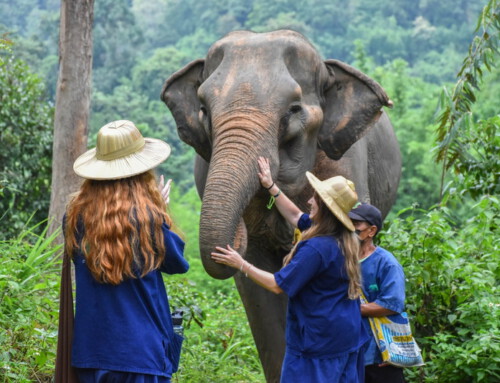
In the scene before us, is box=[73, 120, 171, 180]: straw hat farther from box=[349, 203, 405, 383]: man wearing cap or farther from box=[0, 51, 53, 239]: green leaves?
box=[0, 51, 53, 239]: green leaves

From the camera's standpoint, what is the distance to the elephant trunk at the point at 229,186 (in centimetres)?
485

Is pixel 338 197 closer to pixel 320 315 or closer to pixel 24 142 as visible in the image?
pixel 320 315

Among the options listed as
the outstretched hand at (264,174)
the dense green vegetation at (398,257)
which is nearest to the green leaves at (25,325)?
the dense green vegetation at (398,257)

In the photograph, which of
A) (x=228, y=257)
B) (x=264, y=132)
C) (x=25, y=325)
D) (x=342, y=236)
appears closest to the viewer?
(x=342, y=236)

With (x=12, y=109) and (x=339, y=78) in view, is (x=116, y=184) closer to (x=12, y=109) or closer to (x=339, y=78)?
(x=339, y=78)

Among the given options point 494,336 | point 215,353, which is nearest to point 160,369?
point 494,336

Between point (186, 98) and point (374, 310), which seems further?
point (186, 98)

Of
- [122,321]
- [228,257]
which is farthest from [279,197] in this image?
[122,321]

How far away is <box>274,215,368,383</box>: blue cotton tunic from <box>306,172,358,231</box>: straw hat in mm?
121

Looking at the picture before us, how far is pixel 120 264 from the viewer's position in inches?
156

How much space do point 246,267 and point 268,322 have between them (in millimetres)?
2534

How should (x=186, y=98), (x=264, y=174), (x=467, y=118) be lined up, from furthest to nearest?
(x=467, y=118)
(x=186, y=98)
(x=264, y=174)

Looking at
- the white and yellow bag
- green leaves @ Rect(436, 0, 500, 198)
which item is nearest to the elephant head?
the white and yellow bag

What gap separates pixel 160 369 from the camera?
4121 mm
